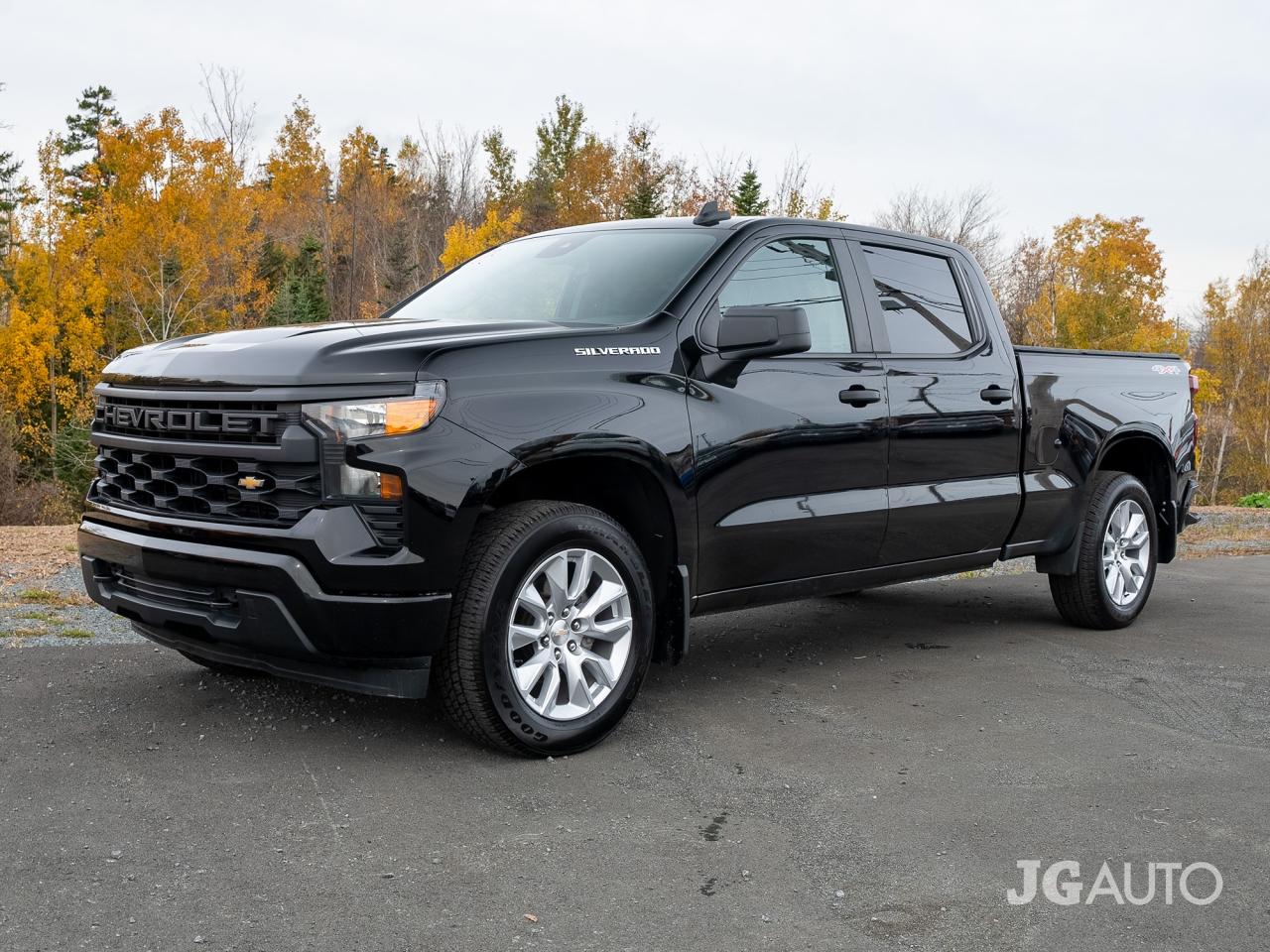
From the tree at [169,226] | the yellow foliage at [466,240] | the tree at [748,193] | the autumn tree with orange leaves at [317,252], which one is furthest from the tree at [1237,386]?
the tree at [169,226]

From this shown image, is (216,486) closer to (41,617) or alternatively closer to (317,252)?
(41,617)

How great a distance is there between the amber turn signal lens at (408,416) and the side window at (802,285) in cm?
159

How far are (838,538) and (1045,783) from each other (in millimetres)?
1442

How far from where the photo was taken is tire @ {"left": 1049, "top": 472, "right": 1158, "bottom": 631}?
6746 mm

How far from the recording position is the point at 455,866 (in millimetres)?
3391

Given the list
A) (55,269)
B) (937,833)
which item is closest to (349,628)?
(937,833)

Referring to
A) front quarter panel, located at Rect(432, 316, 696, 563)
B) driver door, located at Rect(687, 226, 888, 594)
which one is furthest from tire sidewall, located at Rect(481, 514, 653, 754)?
driver door, located at Rect(687, 226, 888, 594)

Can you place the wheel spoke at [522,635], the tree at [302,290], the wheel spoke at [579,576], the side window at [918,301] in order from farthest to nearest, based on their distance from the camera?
the tree at [302,290] < the side window at [918,301] < the wheel spoke at [579,576] < the wheel spoke at [522,635]

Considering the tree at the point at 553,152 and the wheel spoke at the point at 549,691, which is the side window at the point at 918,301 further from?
the tree at the point at 553,152

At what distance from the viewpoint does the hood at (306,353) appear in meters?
3.97

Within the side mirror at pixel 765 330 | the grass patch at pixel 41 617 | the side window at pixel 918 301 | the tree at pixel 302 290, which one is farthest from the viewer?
the tree at pixel 302 290

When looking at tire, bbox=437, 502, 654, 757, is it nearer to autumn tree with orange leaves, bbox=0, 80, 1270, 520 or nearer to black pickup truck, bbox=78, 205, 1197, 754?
black pickup truck, bbox=78, 205, 1197, 754

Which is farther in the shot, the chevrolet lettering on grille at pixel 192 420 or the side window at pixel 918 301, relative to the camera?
the side window at pixel 918 301

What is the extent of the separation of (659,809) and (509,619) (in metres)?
0.80
